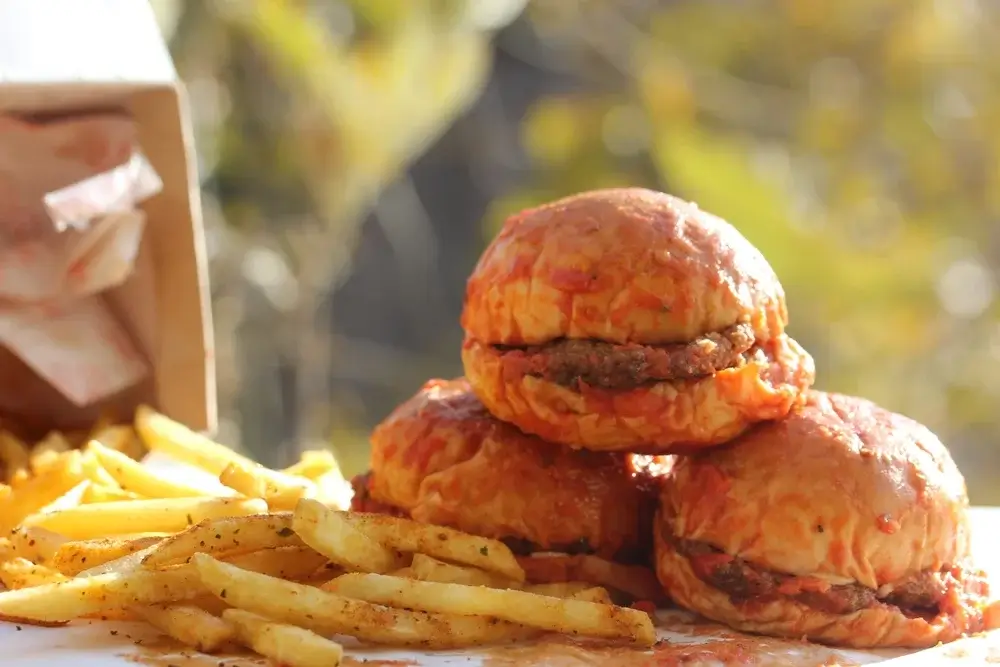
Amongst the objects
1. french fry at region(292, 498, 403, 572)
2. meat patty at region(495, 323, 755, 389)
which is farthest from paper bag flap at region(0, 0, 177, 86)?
meat patty at region(495, 323, 755, 389)

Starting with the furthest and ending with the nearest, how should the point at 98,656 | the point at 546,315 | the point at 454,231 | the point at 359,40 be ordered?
1. the point at 454,231
2. the point at 359,40
3. the point at 546,315
4. the point at 98,656

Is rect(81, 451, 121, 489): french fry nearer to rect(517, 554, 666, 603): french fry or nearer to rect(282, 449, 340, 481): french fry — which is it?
rect(282, 449, 340, 481): french fry

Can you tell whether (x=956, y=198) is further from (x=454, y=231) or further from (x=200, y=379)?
(x=200, y=379)

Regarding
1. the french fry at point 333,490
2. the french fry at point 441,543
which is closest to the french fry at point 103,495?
the french fry at point 333,490

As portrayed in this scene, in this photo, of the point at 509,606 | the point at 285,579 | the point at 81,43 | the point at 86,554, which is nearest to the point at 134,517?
the point at 86,554

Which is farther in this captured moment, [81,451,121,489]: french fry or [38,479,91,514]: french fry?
[81,451,121,489]: french fry

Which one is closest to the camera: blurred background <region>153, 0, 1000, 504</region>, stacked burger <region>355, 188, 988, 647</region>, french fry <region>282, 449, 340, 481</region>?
stacked burger <region>355, 188, 988, 647</region>

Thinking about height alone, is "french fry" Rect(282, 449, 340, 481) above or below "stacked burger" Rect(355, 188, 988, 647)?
below

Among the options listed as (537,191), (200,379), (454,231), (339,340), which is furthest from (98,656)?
(454,231)
